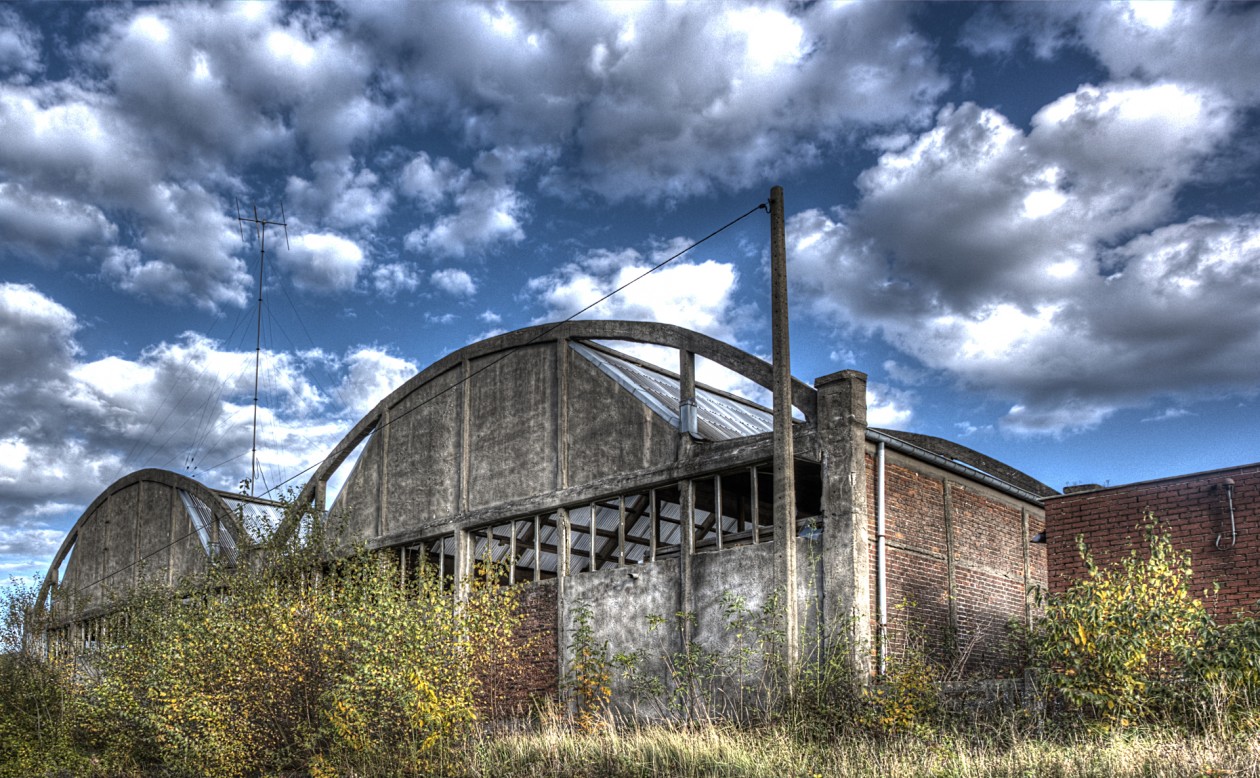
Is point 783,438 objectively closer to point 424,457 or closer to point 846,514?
point 846,514

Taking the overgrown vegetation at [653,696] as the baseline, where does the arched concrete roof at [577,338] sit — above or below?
above

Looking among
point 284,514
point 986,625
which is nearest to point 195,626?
point 284,514

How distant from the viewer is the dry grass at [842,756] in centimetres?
984

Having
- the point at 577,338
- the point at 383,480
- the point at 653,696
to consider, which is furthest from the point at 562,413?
the point at 383,480

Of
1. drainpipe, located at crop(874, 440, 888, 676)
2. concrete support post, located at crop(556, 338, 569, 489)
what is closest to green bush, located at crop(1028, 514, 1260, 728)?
drainpipe, located at crop(874, 440, 888, 676)

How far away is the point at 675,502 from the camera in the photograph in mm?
18984

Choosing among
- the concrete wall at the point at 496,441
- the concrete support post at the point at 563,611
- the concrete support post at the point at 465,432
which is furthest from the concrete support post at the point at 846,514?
the concrete support post at the point at 465,432

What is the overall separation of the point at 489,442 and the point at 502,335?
209cm

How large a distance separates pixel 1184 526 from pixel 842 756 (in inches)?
246

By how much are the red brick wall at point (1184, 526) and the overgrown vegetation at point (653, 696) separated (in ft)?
1.16

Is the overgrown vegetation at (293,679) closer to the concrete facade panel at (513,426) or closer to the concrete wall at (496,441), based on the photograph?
the concrete wall at (496,441)

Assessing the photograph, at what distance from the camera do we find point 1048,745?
11172 millimetres

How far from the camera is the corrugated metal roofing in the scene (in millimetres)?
17828

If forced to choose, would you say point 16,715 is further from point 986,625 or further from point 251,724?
point 986,625
